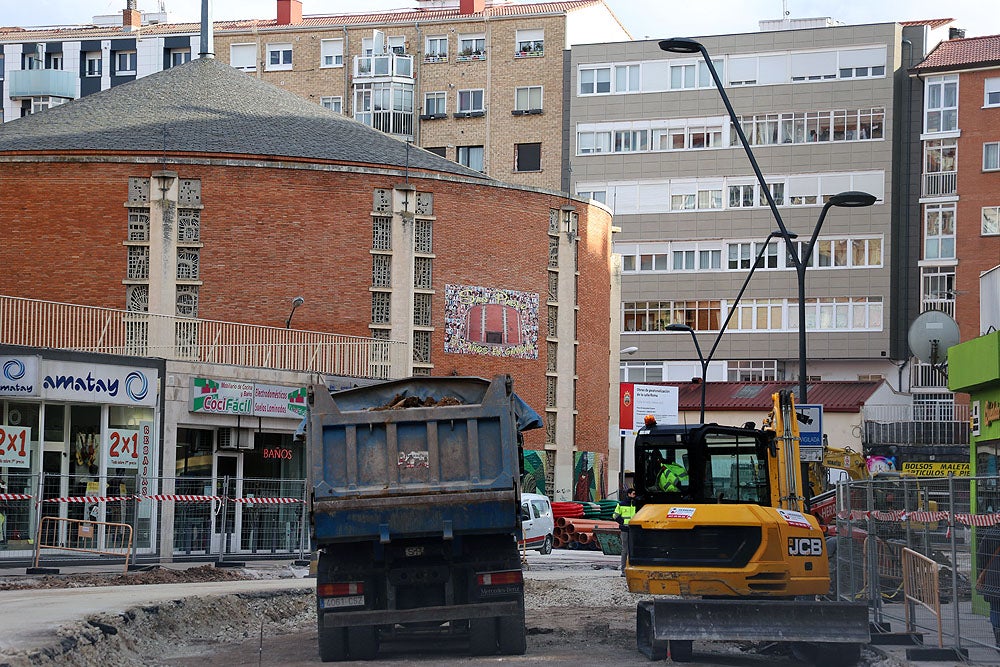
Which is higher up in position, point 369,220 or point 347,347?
point 369,220

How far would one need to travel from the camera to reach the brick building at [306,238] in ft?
141

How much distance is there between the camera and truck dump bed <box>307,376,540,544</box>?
15070mm

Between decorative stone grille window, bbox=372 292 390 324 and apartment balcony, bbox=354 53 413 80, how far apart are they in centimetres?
3568

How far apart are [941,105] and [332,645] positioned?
186 feet

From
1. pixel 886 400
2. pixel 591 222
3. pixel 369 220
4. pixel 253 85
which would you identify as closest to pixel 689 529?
pixel 369 220

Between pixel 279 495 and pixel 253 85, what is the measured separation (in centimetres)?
2810

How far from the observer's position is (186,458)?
114ft

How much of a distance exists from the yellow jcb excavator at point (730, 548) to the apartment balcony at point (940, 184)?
50.1 m

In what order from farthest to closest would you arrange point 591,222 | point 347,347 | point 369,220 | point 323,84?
point 323,84
point 591,222
point 369,220
point 347,347

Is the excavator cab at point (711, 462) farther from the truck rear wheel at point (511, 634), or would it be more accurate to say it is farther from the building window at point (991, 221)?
the building window at point (991, 221)

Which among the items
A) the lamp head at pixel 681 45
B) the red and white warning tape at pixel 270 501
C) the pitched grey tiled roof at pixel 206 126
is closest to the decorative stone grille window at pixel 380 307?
the pitched grey tiled roof at pixel 206 126

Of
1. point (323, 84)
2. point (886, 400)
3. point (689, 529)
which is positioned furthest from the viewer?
point (323, 84)

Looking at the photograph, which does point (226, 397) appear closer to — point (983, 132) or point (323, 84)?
point (983, 132)

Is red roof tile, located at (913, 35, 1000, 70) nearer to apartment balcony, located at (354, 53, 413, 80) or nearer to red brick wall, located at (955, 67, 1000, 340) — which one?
red brick wall, located at (955, 67, 1000, 340)
